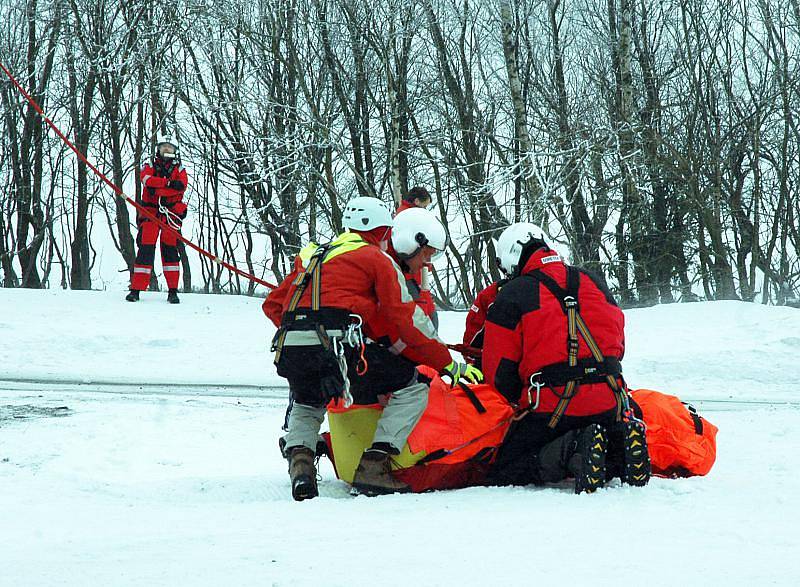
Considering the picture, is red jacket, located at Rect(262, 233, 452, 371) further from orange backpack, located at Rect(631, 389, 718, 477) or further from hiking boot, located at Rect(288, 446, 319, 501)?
orange backpack, located at Rect(631, 389, 718, 477)

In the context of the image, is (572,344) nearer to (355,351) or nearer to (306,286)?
(355,351)

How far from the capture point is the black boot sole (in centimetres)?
427

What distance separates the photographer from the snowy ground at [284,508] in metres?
2.88

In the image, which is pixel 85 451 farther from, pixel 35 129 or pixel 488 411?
pixel 35 129

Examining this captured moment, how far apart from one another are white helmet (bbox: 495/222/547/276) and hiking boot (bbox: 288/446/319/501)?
1.45 metres

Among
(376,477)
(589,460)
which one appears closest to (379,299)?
(376,477)

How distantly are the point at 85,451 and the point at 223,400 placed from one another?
7.63 feet

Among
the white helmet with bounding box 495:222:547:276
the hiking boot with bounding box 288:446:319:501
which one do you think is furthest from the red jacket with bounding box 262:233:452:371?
the hiking boot with bounding box 288:446:319:501

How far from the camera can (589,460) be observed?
414cm

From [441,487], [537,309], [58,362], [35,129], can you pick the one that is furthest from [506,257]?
[35,129]

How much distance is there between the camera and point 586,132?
14.6m

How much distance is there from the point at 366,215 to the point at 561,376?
1.45m

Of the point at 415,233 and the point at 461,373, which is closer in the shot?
the point at 461,373

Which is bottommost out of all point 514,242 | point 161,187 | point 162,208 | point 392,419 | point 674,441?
point 674,441
